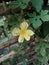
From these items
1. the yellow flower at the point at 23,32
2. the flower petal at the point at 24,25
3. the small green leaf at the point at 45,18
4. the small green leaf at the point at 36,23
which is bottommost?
the yellow flower at the point at 23,32

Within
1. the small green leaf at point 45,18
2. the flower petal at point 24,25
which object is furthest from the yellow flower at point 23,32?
the small green leaf at point 45,18

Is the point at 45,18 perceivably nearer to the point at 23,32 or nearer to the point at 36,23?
the point at 36,23

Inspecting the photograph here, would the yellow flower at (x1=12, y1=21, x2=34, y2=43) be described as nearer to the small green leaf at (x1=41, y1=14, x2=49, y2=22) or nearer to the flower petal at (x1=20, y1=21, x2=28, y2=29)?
the flower petal at (x1=20, y1=21, x2=28, y2=29)

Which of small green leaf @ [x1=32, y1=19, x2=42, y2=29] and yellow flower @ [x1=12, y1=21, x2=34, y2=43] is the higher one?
small green leaf @ [x1=32, y1=19, x2=42, y2=29]

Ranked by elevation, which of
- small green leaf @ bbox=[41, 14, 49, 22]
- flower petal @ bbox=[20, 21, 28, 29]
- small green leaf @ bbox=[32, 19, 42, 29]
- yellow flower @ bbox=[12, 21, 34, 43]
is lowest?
yellow flower @ bbox=[12, 21, 34, 43]

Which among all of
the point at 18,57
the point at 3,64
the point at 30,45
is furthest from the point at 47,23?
the point at 3,64

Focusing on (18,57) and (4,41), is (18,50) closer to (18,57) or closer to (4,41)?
(18,57)

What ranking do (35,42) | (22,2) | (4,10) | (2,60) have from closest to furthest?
(22,2) < (4,10) < (35,42) < (2,60)

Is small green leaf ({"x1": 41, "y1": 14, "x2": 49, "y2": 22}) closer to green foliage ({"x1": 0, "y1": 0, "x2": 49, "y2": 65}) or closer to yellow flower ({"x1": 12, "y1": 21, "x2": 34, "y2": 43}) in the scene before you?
green foliage ({"x1": 0, "y1": 0, "x2": 49, "y2": 65})

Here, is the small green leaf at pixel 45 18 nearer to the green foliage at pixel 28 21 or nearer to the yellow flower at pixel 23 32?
the green foliage at pixel 28 21

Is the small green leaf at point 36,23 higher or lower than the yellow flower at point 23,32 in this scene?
higher

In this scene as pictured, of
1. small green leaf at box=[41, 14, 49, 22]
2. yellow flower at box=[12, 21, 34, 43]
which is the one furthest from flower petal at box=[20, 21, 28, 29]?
small green leaf at box=[41, 14, 49, 22]
